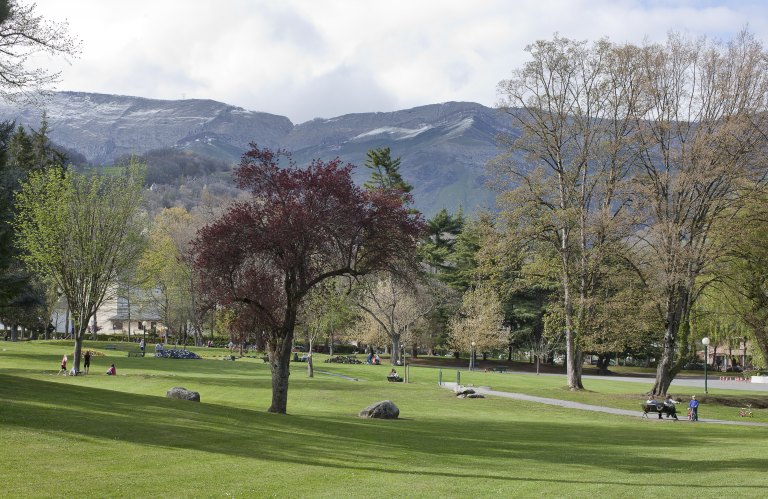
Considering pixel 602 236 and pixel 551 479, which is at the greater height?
pixel 602 236

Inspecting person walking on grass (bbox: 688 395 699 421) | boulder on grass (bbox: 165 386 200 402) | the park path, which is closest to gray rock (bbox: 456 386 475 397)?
the park path

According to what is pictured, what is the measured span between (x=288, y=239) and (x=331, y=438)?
9163 millimetres

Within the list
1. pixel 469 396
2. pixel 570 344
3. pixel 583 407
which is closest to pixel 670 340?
pixel 570 344

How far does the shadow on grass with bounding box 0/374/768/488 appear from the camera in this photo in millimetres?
17266

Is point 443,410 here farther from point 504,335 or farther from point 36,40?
point 504,335

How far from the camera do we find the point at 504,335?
3472 inches

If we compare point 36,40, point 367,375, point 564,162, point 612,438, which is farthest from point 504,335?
point 36,40

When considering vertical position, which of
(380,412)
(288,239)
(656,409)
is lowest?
(656,409)

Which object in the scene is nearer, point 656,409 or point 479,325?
point 656,409

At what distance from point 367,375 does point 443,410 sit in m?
28.5

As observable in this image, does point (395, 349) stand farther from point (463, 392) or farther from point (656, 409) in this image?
point (656, 409)

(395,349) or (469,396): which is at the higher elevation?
(395,349)

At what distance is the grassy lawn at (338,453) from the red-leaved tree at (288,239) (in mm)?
5382

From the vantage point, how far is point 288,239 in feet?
91.0
